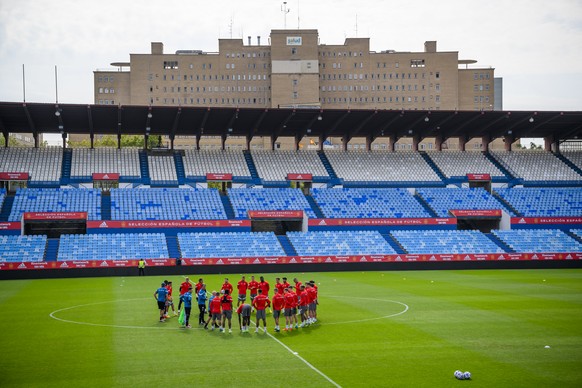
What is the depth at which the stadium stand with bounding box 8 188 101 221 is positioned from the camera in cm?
5597

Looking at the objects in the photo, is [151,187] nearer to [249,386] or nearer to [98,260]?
[98,260]

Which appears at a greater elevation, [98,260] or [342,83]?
[342,83]

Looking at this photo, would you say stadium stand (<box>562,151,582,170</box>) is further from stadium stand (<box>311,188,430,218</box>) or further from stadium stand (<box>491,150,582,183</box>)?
stadium stand (<box>311,188,430,218</box>)

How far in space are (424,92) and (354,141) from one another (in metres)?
25.7

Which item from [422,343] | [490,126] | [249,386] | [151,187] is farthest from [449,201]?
[249,386]

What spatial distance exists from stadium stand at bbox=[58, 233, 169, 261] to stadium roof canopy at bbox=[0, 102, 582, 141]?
12628 mm

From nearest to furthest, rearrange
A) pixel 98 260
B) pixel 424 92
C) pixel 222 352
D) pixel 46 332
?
pixel 222 352, pixel 46 332, pixel 98 260, pixel 424 92

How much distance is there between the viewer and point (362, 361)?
20.2m

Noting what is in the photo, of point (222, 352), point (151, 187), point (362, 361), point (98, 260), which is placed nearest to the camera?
point (362, 361)

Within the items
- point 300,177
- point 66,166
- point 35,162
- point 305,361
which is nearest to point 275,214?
point 300,177

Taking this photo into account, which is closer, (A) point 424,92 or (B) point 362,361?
(B) point 362,361

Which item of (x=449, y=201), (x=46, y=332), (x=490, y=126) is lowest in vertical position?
(x=46, y=332)

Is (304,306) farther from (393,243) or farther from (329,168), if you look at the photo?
(329,168)

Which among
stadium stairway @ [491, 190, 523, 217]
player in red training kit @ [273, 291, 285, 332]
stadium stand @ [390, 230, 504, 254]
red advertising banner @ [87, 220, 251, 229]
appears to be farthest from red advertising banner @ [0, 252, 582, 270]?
player in red training kit @ [273, 291, 285, 332]
